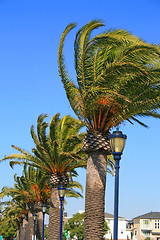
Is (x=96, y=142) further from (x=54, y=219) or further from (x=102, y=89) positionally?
(x=54, y=219)

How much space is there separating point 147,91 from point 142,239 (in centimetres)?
9653

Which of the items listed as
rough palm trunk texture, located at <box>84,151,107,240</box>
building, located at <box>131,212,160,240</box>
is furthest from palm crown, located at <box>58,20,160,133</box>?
building, located at <box>131,212,160,240</box>

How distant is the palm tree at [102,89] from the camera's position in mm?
15953

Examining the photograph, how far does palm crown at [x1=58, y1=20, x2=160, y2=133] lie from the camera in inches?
620

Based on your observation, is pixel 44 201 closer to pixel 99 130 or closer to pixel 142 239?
pixel 99 130

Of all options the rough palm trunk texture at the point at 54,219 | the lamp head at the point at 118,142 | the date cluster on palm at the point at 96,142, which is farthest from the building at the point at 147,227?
the lamp head at the point at 118,142

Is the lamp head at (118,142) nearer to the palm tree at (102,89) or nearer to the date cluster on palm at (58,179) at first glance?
the palm tree at (102,89)

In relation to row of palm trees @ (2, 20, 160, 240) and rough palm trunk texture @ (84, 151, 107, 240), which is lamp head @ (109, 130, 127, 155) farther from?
rough palm trunk texture @ (84, 151, 107, 240)

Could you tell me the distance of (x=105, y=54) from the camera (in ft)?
58.6

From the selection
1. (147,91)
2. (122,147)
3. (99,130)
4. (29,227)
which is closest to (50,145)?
(99,130)

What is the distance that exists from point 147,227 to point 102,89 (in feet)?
319

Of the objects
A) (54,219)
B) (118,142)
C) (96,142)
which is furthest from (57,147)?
(118,142)

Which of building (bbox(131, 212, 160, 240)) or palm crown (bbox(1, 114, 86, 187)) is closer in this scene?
palm crown (bbox(1, 114, 86, 187))

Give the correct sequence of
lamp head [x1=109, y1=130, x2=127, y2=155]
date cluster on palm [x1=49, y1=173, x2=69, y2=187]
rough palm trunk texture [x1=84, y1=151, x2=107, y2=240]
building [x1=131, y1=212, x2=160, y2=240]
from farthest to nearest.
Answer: building [x1=131, y1=212, x2=160, y2=240] → date cluster on palm [x1=49, y1=173, x2=69, y2=187] → rough palm trunk texture [x1=84, y1=151, x2=107, y2=240] → lamp head [x1=109, y1=130, x2=127, y2=155]
